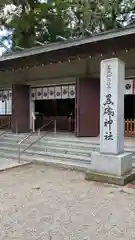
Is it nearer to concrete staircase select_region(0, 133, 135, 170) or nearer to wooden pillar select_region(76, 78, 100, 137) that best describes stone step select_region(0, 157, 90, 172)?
concrete staircase select_region(0, 133, 135, 170)

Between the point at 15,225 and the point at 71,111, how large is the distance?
376 inches

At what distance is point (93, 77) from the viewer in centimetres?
1024

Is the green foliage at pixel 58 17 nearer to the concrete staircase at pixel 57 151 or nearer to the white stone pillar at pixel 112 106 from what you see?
the concrete staircase at pixel 57 151

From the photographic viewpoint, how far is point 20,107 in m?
12.1

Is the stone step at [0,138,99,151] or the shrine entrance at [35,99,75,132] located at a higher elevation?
the shrine entrance at [35,99,75,132]

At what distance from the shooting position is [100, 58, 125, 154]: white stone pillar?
19.5 ft

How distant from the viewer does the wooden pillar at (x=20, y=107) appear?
11953 millimetres

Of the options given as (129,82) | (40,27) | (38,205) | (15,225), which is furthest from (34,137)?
(40,27)

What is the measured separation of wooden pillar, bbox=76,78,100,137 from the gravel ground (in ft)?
12.7

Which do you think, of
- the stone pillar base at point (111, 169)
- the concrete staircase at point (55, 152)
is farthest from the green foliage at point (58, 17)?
the stone pillar base at point (111, 169)

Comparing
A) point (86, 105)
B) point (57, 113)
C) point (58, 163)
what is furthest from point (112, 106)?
point (57, 113)

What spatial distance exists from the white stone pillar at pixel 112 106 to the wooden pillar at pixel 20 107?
666 cm

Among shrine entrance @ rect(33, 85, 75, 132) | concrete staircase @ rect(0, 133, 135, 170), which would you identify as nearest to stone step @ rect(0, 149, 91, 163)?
concrete staircase @ rect(0, 133, 135, 170)

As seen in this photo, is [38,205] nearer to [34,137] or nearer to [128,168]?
[128,168]
